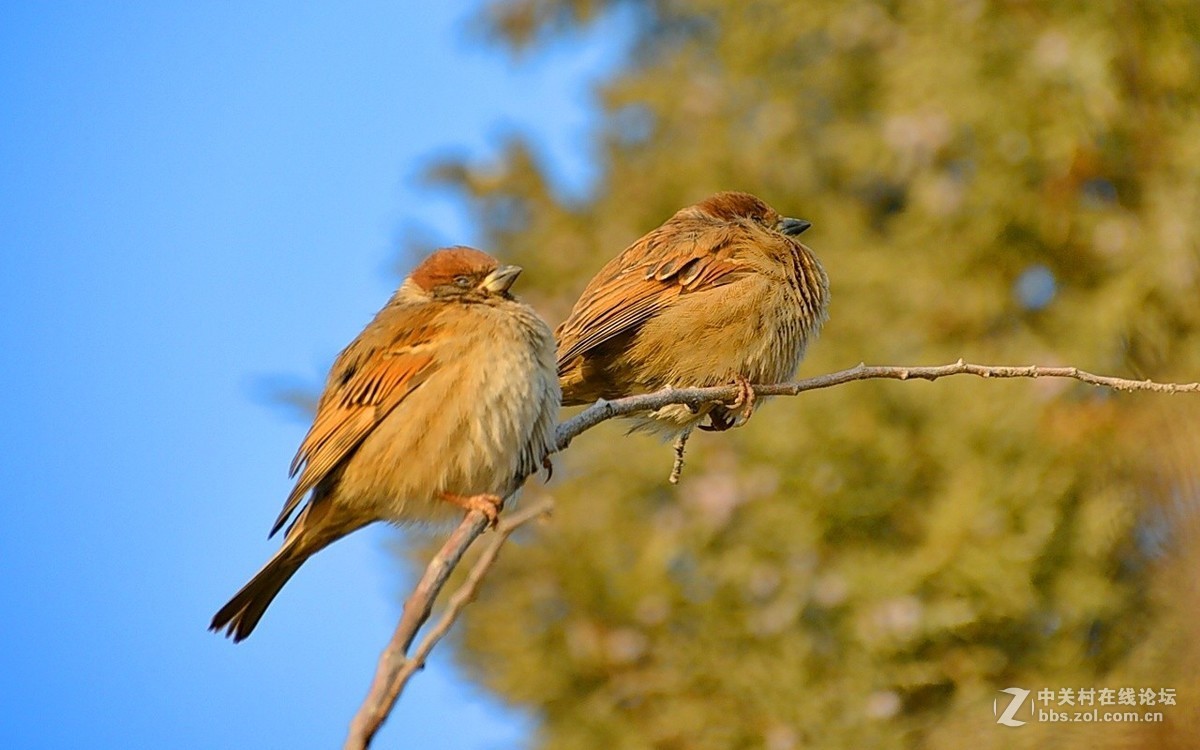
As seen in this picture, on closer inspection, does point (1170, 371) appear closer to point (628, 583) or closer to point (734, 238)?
point (734, 238)

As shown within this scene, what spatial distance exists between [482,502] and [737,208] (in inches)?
104

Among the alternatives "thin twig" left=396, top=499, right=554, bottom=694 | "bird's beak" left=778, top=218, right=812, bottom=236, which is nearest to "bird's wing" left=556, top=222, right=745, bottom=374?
"bird's beak" left=778, top=218, right=812, bottom=236

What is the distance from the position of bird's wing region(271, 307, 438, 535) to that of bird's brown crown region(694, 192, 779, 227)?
208 cm

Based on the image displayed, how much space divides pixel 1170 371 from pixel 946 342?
1732mm

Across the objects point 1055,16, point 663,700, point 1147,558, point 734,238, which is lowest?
point 1147,558

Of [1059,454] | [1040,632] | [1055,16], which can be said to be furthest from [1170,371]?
[1055,16]

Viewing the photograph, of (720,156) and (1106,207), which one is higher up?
(720,156)

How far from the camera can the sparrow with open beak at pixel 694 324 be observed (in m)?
5.09

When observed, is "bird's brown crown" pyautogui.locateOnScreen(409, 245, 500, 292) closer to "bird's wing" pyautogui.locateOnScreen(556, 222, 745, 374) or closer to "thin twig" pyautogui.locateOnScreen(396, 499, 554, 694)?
"bird's wing" pyautogui.locateOnScreen(556, 222, 745, 374)

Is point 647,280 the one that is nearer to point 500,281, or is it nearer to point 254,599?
point 500,281

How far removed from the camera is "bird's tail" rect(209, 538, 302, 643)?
143 inches

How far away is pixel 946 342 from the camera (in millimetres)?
8352

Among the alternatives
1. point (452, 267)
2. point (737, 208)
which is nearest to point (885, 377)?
point (452, 267)

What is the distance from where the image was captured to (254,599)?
3.70 m
